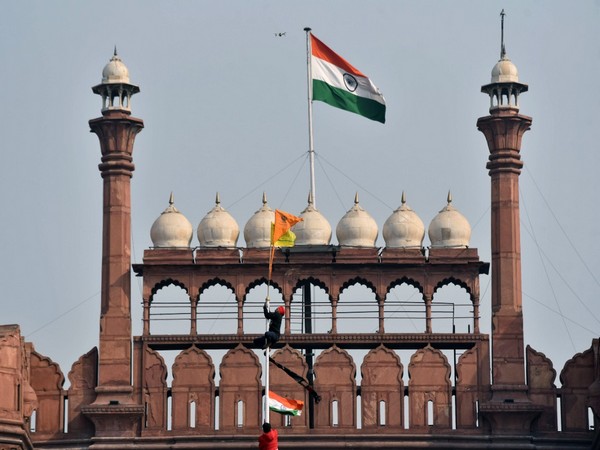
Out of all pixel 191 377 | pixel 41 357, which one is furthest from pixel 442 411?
pixel 41 357

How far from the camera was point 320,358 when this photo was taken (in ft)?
251

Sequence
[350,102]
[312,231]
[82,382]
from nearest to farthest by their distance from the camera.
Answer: [82,382]
[312,231]
[350,102]

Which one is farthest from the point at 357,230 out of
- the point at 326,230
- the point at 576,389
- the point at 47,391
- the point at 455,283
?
the point at 47,391

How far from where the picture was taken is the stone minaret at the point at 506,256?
7594 cm

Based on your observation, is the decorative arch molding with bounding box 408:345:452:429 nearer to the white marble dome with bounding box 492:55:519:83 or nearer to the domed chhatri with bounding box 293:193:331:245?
the domed chhatri with bounding box 293:193:331:245

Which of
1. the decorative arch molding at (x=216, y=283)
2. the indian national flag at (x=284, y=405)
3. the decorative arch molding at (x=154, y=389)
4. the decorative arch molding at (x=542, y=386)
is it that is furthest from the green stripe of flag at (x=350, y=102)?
the indian national flag at (x=284, y=405)

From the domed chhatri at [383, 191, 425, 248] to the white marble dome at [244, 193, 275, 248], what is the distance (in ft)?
11.9

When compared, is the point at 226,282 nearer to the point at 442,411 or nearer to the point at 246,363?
the point at 246,363

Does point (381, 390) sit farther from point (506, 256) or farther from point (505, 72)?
point (505, 72)

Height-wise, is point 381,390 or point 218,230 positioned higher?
point 218,230

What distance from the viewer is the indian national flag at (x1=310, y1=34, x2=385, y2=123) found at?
79.6 m

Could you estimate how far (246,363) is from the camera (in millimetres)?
76688

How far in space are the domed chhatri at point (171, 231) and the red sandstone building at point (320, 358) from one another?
44mm

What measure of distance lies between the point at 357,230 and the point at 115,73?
29.9ft
